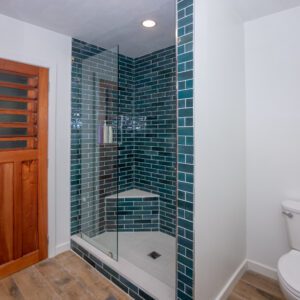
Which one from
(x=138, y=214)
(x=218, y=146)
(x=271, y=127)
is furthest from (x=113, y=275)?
(x=271, y=127)

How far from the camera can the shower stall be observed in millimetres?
2260

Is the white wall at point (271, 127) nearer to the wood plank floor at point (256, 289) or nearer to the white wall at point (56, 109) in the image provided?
the wood plank floor at point (256, 289)

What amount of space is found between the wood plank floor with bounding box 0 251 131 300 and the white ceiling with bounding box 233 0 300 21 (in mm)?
2599

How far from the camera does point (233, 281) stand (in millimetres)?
1902

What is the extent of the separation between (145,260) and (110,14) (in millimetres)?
2393

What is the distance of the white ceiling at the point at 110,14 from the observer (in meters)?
1.84

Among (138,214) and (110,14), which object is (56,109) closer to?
(110,14)

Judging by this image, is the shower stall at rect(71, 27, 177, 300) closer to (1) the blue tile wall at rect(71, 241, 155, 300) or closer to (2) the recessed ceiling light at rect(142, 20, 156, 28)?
(1) the blue tile wall at rect(71, 241, 155, 300)

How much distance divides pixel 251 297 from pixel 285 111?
5.18 ft

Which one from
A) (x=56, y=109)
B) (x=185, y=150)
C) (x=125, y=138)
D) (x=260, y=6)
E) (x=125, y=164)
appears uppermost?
(x=260, y=6)

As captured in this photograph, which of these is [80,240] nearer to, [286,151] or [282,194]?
[282,194]

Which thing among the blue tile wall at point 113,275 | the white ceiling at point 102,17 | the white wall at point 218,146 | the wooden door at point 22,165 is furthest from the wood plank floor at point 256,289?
the white ceiling at point 102,17

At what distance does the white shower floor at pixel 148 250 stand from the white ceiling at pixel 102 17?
2168mm

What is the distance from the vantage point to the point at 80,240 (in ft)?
8.05
